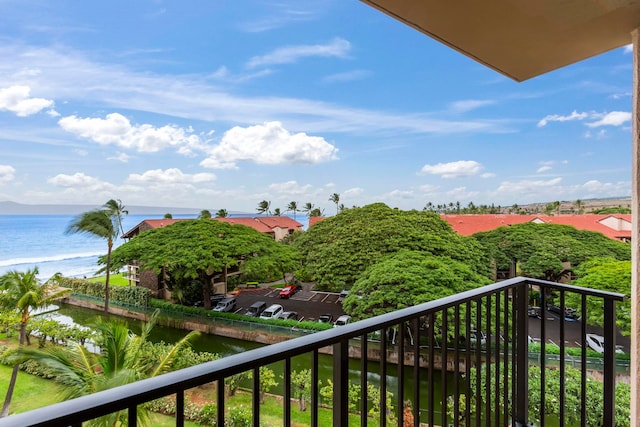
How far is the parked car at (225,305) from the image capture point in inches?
398

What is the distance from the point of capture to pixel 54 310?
27.1 ft

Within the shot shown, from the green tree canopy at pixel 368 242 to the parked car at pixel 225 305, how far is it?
2.47 m

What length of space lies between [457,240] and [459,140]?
243 inches

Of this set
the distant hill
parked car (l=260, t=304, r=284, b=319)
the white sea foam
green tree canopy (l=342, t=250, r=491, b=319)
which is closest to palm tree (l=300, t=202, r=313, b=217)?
the distant hill

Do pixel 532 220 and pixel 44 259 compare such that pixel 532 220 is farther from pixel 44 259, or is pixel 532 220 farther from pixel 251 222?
pixel 44 259

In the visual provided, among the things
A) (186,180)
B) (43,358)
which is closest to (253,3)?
(186,180)

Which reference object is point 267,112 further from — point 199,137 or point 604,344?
point 604,344

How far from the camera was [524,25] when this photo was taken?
4.08ft

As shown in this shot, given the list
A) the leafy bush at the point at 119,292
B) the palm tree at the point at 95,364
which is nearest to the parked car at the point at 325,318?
the palm tree at the point at 95,364

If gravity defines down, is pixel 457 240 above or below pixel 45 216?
below

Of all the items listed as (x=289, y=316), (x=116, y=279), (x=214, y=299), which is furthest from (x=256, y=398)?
(x=116, y=279)

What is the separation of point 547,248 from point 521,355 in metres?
9.13

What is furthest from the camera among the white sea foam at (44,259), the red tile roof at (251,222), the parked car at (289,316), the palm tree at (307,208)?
the palm tree at (307,208)

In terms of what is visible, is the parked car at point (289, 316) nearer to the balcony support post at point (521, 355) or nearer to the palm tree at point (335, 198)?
the palm tree at point (335, 198)
